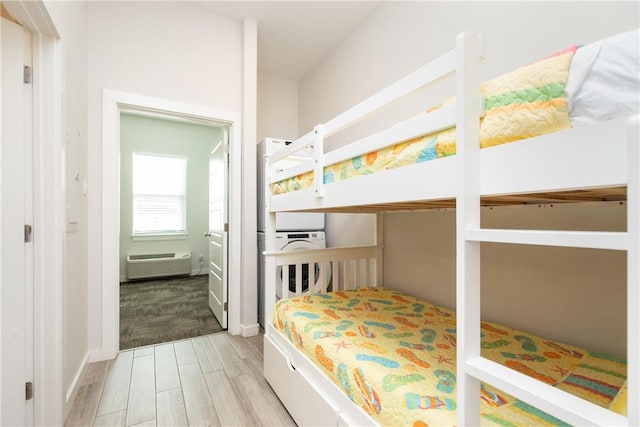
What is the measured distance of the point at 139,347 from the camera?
7.43ft

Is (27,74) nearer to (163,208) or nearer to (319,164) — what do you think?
(319,164)

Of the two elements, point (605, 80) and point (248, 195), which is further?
point (248, 195)

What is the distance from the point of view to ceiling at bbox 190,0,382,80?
237 cm

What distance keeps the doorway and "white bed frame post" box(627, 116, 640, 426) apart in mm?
3700

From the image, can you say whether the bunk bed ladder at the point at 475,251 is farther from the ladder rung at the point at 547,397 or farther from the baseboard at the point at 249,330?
the baseboard at the point at 249,330

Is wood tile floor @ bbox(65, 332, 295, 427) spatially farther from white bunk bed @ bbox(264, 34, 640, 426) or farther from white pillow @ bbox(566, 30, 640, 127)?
white pillow @ bbox(566, 30, 640, 127)

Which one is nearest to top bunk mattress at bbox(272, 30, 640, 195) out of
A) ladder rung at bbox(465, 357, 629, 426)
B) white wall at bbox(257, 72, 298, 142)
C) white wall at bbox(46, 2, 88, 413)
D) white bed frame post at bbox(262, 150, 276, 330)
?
ladder rung at bbox(465, 357, 629, 426)

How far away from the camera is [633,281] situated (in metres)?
0.44

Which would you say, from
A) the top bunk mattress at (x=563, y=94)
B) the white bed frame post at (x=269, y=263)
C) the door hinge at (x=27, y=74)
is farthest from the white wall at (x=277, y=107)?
the top bunk mattress at (x=563, y=94)

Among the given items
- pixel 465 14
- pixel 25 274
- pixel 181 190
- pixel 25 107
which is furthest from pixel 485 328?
pixel 181 190

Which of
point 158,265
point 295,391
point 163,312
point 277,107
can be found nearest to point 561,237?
point 295,391

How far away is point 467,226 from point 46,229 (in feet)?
5.58

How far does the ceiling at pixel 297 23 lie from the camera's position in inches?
93.2

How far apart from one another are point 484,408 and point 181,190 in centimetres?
501
